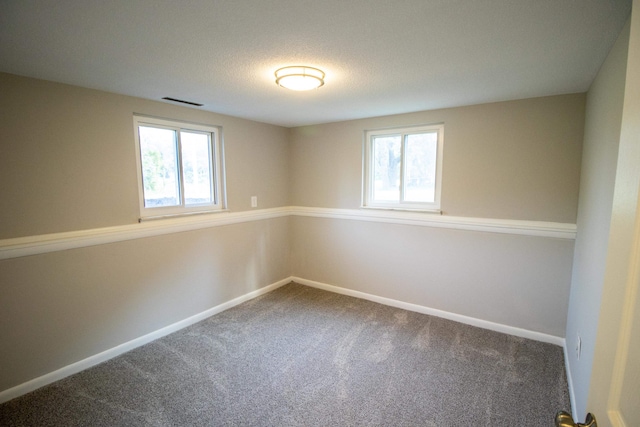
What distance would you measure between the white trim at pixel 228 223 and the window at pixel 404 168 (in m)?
0.14

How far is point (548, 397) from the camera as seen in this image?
206 centimetres

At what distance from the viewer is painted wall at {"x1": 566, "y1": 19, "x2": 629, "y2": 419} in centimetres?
147

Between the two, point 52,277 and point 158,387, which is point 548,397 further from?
point 52,277

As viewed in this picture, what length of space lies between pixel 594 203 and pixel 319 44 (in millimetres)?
1924

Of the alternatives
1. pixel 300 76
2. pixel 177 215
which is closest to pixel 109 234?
pixel 177 215

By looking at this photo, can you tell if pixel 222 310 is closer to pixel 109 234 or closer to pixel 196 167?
pixel 109 234

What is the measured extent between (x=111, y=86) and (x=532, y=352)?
13.5 feet

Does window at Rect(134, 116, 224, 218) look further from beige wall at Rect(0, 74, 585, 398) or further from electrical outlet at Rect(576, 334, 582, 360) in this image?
electrical outlet at Rect(576, 334, 582, 360)

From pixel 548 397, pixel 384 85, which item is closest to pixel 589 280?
pixel 548 397

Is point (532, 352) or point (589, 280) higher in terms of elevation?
point (589, 280)

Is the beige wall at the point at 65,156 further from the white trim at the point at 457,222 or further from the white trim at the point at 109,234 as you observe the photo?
the white trim at the point at 457,222

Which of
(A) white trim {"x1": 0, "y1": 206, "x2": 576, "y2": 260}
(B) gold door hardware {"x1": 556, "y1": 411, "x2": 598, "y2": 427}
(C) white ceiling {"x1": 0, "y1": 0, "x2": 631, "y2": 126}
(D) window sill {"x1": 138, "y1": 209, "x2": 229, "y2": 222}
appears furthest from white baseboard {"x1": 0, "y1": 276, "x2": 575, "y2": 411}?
(C) white ceiling {"x1": 0, "y1": 0, "x2": 631, "y2": 126}

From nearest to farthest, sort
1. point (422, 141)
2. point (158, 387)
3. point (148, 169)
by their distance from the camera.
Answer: point (158, 387) < point (148, 169) < point (422, 141)

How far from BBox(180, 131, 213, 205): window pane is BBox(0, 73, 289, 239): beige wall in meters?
0.26
